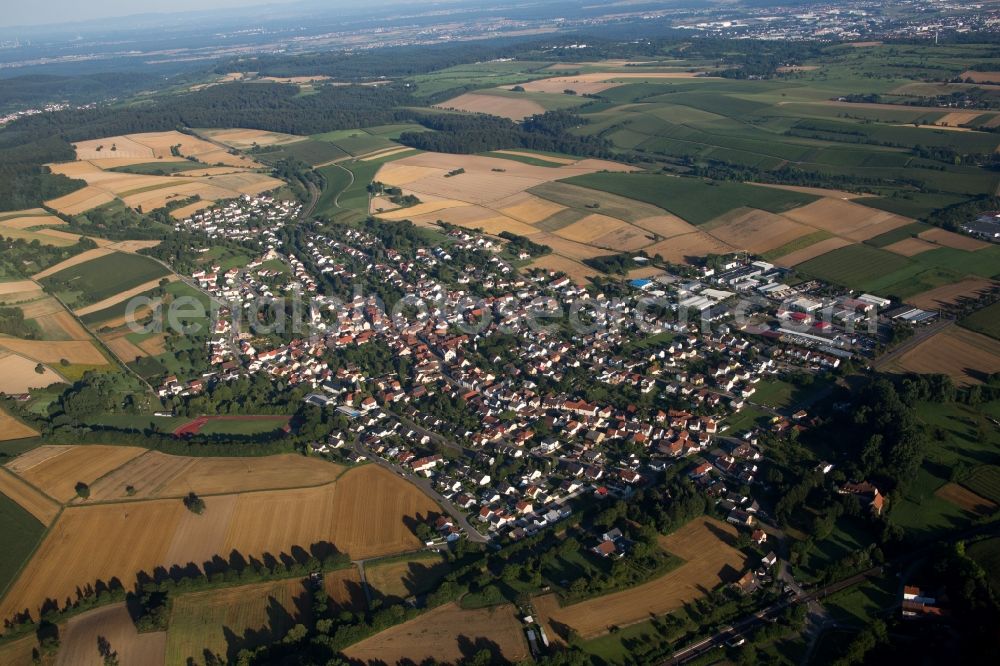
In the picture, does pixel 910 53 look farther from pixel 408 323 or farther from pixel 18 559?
pixel 18 559

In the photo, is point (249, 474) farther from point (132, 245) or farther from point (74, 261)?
point (132, 245)

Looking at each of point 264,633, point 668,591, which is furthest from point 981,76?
point 264,633

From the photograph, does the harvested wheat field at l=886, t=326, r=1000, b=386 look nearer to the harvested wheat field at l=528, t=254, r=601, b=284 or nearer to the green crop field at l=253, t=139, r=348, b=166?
the harvested wheat field at l=528, t=254, r=601, b=284

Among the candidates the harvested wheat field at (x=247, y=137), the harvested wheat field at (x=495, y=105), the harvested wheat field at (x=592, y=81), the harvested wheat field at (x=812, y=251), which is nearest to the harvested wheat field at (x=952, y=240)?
the harvested wheat field at (x=812, y=251)

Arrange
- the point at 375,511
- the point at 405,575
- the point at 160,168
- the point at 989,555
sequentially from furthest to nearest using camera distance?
1. the point at 160,168
2. the point at 375,511
3. the point at 405,575
4. the point at 989,555

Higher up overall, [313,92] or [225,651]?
[313,92]

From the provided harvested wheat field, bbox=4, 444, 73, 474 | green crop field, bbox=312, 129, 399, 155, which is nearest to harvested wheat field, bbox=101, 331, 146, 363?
harvested wheat field, bbox=4, 444, 73, 474

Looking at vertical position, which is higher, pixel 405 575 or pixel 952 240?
pixel 952 240

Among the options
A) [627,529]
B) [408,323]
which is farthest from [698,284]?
[627,529]
